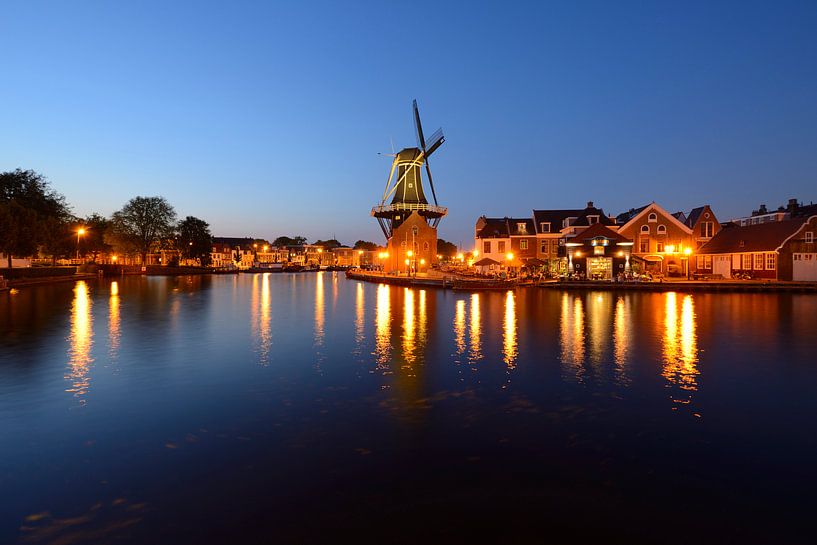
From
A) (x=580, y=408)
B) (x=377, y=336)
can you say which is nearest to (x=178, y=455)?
(x=580, y=408)

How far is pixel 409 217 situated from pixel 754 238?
155 feet

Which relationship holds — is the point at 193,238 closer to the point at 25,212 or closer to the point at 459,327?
the point at 25,212

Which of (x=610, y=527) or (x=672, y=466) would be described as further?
(x=672, y=466)

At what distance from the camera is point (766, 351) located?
66.4 ft

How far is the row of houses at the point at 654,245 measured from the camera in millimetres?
55750

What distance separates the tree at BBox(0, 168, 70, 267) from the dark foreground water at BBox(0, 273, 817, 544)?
43.0 metres

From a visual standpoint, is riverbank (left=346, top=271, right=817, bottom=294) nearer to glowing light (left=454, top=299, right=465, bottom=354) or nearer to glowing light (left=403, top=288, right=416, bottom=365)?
glowing light (left=454, top=299, right=465, bottom=354)

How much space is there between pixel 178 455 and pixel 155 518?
2.44m

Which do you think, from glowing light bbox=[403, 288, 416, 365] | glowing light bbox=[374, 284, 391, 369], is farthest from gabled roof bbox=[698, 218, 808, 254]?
glowing light bbox=[374, 284, 391, 369]

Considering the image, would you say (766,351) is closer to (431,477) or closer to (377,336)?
(377,336)

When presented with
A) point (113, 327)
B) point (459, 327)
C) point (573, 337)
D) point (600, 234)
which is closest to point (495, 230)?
point (600, 234)

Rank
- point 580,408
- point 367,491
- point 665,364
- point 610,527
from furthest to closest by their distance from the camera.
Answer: point 665,364 → point 580,408 → point 367,491 → point 610,527

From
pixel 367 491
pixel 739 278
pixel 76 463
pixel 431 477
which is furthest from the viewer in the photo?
pixel 739 278

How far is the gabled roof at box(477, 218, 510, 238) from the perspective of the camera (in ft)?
259
